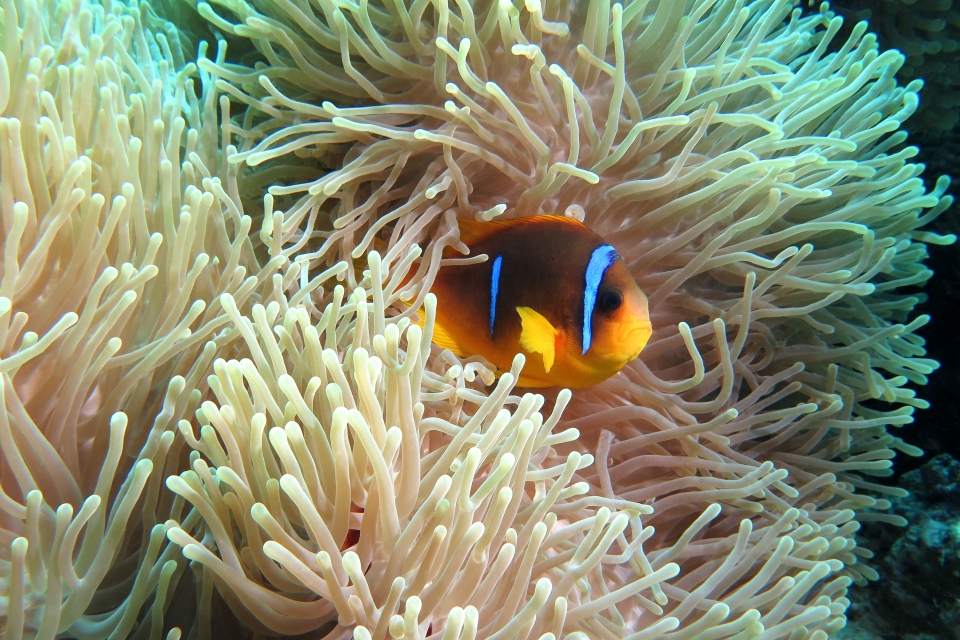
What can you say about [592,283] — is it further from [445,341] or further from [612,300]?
[445,341]

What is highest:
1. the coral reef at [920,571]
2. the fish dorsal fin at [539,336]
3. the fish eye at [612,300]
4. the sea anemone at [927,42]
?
the sea anemone at [927,42]

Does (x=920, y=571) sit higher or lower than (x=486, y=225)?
A: lower

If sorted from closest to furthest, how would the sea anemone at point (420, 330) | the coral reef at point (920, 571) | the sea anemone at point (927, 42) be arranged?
1. the sea anemone at point (420, 330)
2. the coral reef at point (920, 571)
3. the sea anemone at point (927, 42)

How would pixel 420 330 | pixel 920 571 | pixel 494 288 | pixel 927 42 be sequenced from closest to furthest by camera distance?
pixel 420 330 < pixel 494 288 < pixel 920 571 < pixel 927 42

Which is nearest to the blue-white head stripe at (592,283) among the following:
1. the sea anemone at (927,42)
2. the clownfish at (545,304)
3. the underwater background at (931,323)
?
the clownfish at (545,304)

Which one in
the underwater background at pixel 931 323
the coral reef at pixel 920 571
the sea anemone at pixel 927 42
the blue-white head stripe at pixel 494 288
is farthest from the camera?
the sea anemone at pixel 927 42

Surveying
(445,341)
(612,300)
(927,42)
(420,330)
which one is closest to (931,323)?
(927,42)

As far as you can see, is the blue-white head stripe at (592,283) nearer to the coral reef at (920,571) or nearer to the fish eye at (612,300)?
the fish eye at (612,300)

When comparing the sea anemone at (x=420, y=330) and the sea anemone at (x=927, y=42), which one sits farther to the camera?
the sea anemone at (x=927, y=42)
